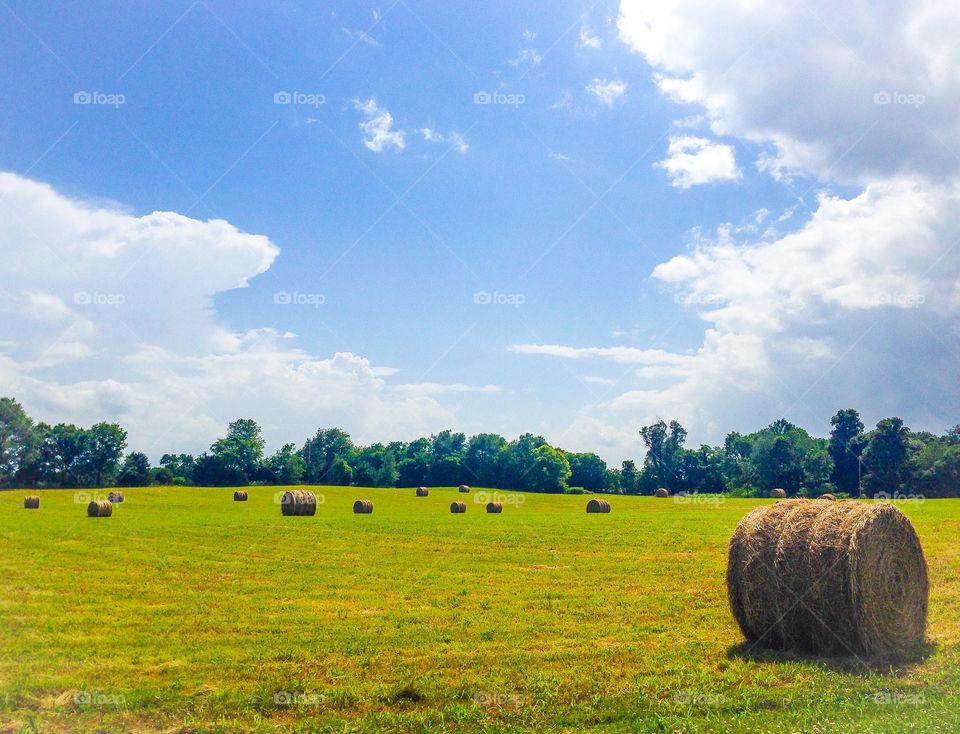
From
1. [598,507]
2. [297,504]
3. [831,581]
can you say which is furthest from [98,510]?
[831,581]

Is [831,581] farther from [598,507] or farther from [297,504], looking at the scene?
[598,507]

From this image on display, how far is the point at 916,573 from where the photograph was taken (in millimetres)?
15023

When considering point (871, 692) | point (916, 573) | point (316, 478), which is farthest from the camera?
point (316, 478)

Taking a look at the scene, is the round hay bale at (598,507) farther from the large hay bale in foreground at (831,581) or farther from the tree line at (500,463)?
the tree line at (500,463)

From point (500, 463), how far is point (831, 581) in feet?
425

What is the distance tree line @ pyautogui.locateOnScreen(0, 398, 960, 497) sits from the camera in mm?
117000

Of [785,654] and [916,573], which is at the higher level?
[916,573]

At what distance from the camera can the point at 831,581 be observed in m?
13.9

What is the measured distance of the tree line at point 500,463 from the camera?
384 feet

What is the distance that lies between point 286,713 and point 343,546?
20779 millimetres

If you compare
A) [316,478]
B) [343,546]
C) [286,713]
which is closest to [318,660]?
[286,713]

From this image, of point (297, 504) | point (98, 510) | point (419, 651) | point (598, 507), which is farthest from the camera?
point (598, 507)

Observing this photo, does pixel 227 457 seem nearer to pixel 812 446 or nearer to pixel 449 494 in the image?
pixel 449 494

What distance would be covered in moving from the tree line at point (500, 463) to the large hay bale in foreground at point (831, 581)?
10905 centimetres
